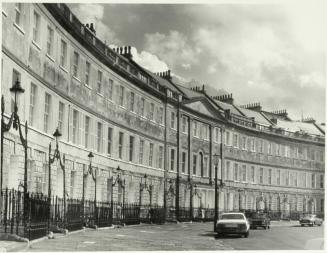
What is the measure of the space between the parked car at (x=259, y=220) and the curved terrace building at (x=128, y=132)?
0.74 m

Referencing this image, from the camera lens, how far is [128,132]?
69.9 feet

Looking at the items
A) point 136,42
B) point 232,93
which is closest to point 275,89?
point 232,93

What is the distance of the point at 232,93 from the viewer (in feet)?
54.6

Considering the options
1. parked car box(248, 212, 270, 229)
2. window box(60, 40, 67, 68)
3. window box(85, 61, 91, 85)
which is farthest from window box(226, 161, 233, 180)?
window box(60, 40, 67, 68)

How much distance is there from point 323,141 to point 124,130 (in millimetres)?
6277

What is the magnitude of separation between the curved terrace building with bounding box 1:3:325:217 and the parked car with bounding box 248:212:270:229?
0.74 meters

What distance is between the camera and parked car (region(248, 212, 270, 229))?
25.2 metres

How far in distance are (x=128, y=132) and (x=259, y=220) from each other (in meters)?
7.29

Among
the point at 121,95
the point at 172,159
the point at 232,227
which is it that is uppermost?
the point at 121,95

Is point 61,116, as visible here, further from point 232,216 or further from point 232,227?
point 232,216

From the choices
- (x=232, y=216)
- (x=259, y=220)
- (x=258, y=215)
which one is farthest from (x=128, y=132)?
(x=258, y=215)

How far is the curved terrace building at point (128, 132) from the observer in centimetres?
1619

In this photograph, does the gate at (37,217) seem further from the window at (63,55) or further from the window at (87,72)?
the window at (87,72)

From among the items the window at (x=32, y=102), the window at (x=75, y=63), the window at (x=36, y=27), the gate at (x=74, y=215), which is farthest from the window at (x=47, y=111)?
the gate at (x=74, y=215)
